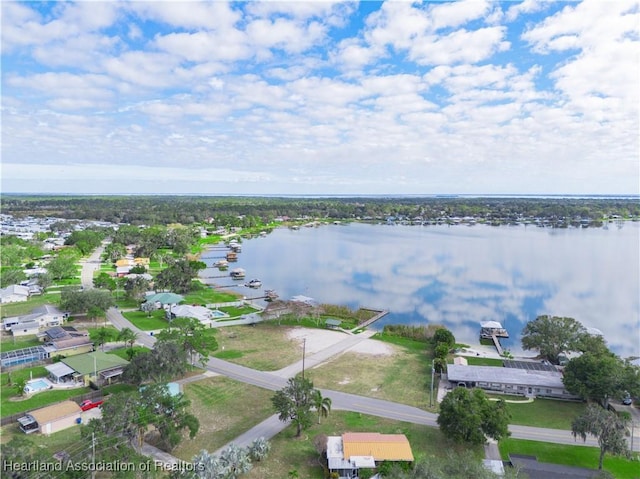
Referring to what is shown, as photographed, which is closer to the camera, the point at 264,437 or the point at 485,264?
the point at 264,437

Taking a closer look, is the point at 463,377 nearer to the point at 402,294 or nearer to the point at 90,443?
the point at 90,443

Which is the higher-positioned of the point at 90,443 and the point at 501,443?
the point at 90,443

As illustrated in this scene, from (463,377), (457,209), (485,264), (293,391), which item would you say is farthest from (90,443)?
(457,209)

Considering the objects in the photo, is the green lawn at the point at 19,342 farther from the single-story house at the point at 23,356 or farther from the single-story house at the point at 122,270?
the single-story house at the point at 122,270

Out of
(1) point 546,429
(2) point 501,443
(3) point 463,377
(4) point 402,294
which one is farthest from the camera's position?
(4) point 402,294

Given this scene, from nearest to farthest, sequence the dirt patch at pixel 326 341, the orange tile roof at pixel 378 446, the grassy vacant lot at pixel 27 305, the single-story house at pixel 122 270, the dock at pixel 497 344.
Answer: the orange tile roof at pixel 378 446 < the dirt patch at pixel 326 341 < the dock at pixel 497 344 < the grassy vacant lot at pixel 27 305 < the single-story house at pixel 122 270

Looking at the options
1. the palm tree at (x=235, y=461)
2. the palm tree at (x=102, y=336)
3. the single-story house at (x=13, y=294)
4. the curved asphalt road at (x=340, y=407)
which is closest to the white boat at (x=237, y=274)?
the single-story house at (x=13, y=294)

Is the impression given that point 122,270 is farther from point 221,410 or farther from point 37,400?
point 221,410

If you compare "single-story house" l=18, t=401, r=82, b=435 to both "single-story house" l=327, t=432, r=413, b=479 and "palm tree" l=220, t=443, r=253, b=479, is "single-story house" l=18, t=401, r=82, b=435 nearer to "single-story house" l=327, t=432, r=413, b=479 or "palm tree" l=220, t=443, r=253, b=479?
"palm tree" l=220, t=443, r=253, b=479
